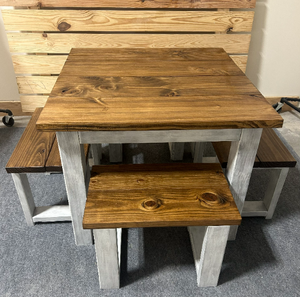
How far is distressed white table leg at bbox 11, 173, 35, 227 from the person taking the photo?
4.45 feet

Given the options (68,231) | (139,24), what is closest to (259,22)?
(139,24)

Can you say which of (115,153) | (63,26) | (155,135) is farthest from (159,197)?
(63,26)

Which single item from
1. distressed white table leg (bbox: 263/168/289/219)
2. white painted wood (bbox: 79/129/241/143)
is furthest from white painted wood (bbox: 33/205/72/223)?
distressed white table leg (bbox: 263/168/289/219)

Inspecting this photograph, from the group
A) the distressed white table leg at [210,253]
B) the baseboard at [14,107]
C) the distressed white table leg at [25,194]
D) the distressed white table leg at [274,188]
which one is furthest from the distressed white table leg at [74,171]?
the baseboard at [14,107]

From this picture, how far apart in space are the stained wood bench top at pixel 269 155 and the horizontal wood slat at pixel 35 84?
1493 mm

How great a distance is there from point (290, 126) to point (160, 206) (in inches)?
73.0

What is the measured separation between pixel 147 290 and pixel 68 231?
1.66ft

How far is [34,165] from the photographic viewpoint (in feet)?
4.23

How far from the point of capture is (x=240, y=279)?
1.27 meters

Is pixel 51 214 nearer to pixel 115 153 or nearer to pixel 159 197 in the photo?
pixel 115 153

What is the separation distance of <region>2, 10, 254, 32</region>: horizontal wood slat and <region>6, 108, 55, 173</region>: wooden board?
3.06ft

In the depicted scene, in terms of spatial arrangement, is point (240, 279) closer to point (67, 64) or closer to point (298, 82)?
point (67, 64)

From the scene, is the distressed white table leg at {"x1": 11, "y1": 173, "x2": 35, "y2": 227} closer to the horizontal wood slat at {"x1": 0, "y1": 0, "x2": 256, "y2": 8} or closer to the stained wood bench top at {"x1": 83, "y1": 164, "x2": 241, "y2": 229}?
the stained wood bench top at {"x1": 83, "y1": 164, "x2": 241, "y2": 229}

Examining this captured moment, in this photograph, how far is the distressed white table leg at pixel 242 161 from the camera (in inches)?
42.5
